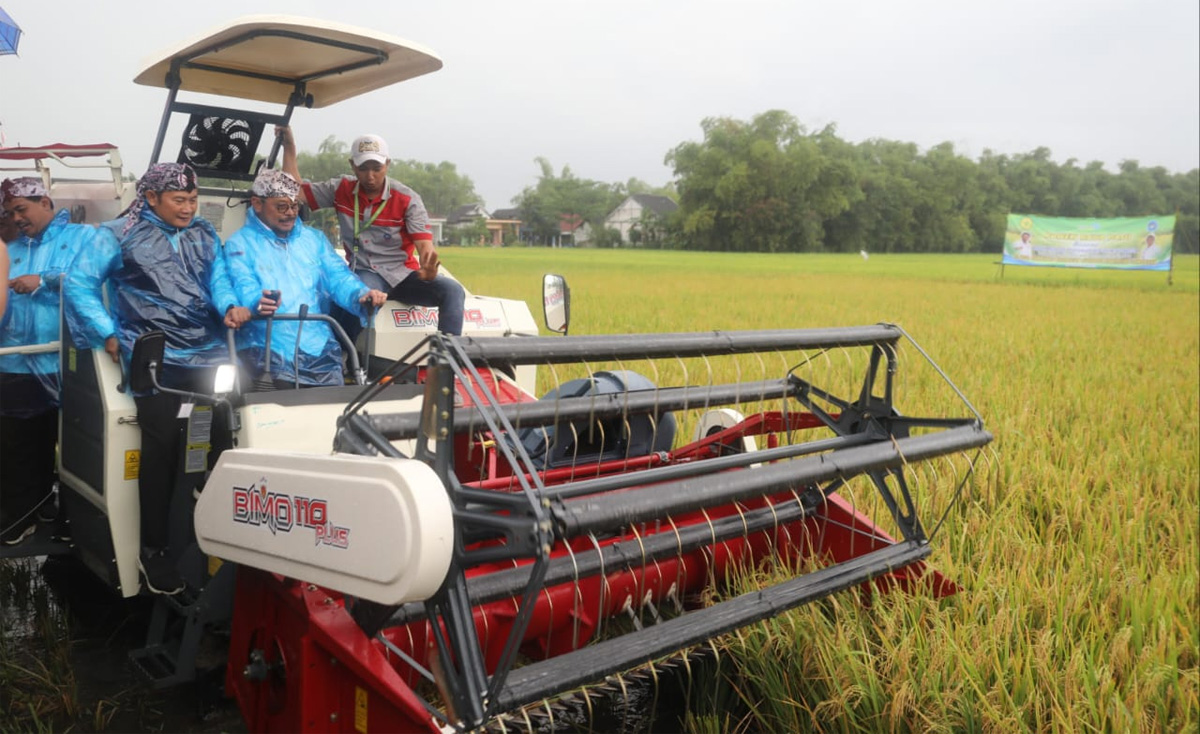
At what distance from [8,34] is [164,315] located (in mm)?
2182

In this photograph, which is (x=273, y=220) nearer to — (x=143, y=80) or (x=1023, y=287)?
(x=143, y=80)

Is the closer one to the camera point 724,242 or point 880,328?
point 880,328

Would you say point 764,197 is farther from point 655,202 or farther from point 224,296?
point 224,296

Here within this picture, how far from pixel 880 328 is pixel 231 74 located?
3.29 meters

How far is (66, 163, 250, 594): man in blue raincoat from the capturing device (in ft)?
10.8

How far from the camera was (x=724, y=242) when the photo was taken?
69812mm

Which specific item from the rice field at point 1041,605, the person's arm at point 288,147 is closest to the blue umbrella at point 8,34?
the person's arm at point 288,147

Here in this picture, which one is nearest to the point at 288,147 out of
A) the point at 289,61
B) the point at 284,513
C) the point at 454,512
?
the point at 289,61

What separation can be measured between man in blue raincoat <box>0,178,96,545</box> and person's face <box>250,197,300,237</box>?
764 millimetres

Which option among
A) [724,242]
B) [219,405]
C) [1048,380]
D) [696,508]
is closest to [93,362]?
[219,405]

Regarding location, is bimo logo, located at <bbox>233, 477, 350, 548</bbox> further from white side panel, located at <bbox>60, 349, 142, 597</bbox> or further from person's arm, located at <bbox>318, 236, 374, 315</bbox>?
person's arm, located at <bbox>318, 236, 374, 315</bbox>

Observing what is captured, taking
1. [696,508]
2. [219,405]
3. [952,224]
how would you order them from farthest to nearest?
[952,224]
[219,405]
[696,508]

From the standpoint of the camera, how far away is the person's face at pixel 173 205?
3482 millimetres

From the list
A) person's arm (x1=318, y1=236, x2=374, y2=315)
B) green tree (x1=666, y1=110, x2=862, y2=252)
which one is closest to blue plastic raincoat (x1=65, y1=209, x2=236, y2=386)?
person's arm (x1=318, y1=236, x2=374, y2=315)
